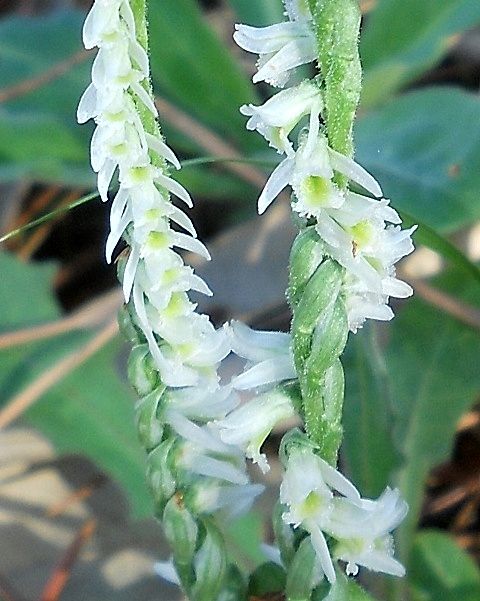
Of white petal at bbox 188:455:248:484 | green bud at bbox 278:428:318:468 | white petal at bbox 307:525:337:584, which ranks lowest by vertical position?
white petal at bbox 307:525:337:584

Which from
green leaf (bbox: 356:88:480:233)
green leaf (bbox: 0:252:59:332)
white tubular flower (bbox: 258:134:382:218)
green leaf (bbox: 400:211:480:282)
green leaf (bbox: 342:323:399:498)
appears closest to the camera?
white tubular flower (bbox: 258:134:382:218)

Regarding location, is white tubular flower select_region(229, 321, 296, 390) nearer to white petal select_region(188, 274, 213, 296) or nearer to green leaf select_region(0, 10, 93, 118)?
white petal select_region(188, 274, 213, 296)

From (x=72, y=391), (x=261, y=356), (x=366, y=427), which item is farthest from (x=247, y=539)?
(x=261, y=356)

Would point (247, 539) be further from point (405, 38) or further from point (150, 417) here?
point (405, 38)

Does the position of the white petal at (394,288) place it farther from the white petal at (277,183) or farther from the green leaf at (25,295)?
the green leaf at (25,295)

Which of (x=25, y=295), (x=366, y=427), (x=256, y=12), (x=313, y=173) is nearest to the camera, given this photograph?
(x=313, y=173)

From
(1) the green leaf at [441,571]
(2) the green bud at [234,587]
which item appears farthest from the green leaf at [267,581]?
(1) the green leaf at [441,571]

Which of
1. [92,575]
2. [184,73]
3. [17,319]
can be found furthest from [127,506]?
[184,73]

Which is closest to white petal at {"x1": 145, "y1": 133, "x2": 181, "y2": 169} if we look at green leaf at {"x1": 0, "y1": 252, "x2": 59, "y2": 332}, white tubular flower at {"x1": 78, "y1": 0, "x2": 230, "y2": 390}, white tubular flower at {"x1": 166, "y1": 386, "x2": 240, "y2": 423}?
white tubular flower at {"x1": 78, "y1": 0, "x2": 230, "y2": 390}

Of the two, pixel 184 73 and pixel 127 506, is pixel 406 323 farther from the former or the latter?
pixel 184 73
